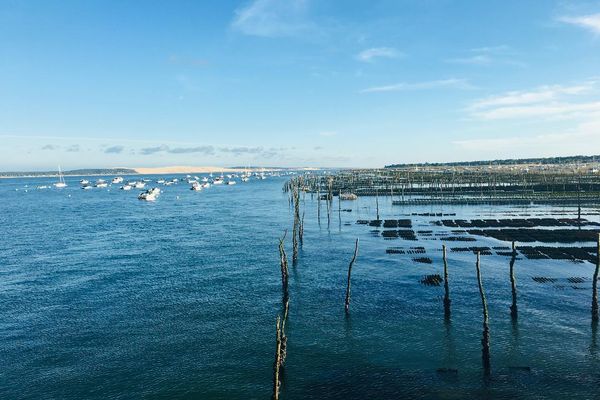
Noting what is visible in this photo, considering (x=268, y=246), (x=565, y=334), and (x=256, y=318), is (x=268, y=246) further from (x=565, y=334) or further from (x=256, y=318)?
(x=565, y=334)

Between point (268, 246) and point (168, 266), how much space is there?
1473cm

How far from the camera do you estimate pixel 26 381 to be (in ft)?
77.2

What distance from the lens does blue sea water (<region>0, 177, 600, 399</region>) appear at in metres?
22.6

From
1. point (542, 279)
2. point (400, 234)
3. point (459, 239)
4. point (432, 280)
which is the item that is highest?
point (400, 234)

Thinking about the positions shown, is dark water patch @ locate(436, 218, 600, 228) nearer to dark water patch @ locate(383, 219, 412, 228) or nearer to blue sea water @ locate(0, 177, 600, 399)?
dark water patch @ locate(383, 219, 412, 228)

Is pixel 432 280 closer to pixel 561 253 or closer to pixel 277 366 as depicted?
pixel 561 253

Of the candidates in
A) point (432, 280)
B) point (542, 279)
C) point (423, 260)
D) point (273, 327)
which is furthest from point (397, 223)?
point (273, 327)

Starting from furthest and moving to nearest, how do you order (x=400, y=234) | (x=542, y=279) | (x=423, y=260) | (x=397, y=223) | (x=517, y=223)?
(x=397, y=223), (x=517, y=223), (x=400, y=234), (x=423, y=260), (x=542, y=279)

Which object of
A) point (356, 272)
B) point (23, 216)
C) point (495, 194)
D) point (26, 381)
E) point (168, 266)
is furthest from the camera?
point (495, 194)

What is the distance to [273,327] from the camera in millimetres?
30016

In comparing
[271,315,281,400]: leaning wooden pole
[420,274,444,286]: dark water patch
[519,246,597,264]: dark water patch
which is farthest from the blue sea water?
[271,315,281,400]: leaning wooden pole

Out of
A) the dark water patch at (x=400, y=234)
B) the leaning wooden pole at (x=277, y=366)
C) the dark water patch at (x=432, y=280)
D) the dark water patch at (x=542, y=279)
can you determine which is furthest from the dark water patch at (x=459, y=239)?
the leaning wooden pole at (x=277, y=366)

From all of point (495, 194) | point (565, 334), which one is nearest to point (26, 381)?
point (565, 334)

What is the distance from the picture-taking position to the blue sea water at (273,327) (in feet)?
74.1
